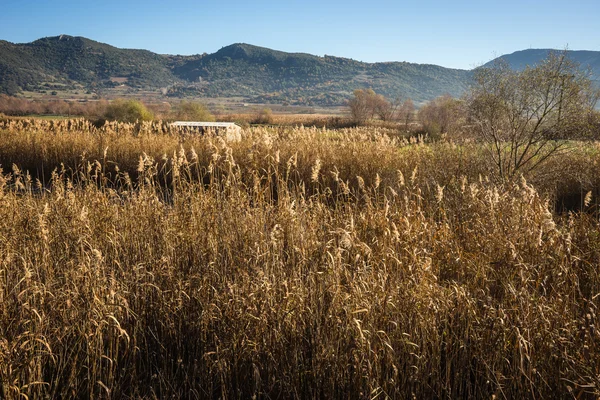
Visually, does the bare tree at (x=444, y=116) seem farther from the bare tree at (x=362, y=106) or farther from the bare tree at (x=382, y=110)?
the bare tree at (x=362, y=106)

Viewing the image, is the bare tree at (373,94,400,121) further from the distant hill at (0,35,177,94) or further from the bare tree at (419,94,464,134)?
the distant hill at (0,35,177,94)

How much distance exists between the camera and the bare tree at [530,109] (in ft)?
30.6

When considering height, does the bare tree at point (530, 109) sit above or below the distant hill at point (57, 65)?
below

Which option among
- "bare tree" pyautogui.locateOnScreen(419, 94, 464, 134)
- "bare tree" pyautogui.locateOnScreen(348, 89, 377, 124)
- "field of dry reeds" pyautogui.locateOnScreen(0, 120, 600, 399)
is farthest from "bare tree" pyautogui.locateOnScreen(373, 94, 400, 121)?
"field of dry reeds" pyautogui.locateOnScreen(0, 120, 600, 399)

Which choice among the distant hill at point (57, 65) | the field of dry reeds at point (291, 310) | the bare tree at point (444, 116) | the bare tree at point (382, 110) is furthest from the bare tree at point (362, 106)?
the distant hill at point (57, 65)

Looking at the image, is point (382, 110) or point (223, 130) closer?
point (223, 130)

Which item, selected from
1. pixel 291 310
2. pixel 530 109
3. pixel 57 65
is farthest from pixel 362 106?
pixel 57 65

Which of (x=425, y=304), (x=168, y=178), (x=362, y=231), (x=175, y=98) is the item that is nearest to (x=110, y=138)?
(x=168, y=178)

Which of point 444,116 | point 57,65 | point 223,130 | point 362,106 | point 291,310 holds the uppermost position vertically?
point 57,65

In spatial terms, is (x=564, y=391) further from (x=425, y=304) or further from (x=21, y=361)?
(x=21, y=361)

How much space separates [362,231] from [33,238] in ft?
10.2

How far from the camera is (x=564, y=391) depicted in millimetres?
2445

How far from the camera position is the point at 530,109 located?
9625 mm

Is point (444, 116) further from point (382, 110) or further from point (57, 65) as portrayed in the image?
point (57, 65)
